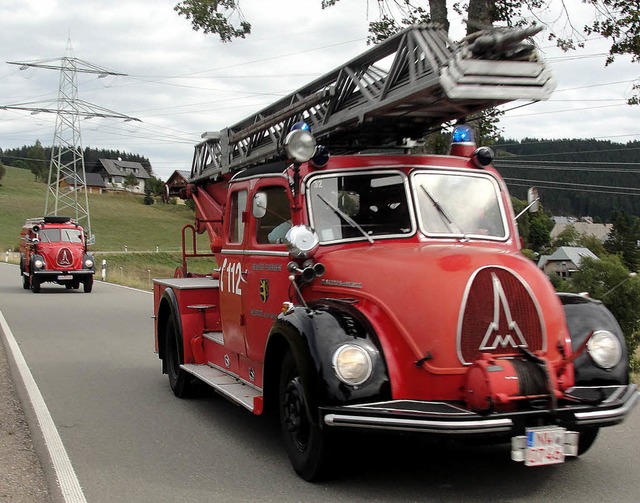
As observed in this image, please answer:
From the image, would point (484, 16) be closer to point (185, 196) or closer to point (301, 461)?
point (185, 196)

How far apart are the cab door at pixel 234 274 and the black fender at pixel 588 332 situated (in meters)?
2.70

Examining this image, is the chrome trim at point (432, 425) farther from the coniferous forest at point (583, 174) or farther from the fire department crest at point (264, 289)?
the coniferous forest at point (583, 174)

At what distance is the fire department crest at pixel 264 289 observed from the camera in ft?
21.1

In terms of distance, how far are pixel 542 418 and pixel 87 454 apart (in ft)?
11.3

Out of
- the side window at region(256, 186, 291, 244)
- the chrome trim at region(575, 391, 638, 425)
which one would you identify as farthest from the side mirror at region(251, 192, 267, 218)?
the chrome trim at region(575, 391, 638, 425)

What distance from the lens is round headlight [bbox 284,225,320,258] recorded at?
5602mm

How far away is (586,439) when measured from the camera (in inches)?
224

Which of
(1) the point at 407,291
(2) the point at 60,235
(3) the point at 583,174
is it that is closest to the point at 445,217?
(1) the point at 407,291

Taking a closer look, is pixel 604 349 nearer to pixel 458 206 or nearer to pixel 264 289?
pixel 458 206

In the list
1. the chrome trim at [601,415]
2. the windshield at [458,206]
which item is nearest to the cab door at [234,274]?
the windshield at [458,206]

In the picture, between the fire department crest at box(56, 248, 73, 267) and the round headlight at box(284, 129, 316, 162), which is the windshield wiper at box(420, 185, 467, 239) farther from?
the fire department crest at box(56, 248, 73, 267)

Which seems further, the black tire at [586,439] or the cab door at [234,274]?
the cab door at [234,274]

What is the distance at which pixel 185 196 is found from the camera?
1130cm

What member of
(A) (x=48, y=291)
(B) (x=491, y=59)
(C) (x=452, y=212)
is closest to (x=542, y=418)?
(C) (x=452, y=212)
